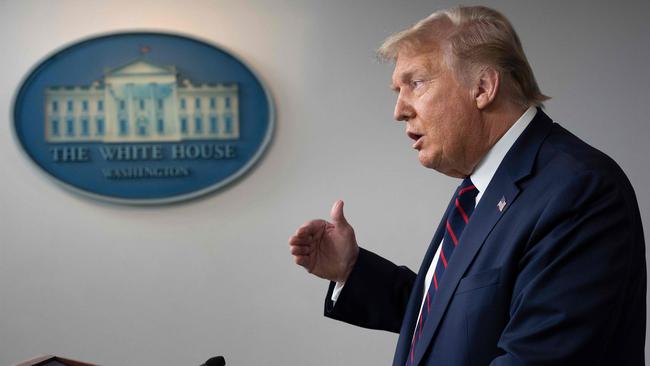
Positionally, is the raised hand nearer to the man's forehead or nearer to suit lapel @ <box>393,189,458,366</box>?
suit lapel @ <box>393,189,458,366</box>

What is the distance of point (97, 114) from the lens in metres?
3.20

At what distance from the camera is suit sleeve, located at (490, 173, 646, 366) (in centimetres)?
117

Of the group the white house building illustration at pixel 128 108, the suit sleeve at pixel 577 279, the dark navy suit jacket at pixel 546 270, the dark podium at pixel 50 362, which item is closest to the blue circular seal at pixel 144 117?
the white house building illustration at pixel 128 108

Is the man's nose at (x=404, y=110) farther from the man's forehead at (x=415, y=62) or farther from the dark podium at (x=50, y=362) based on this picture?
the dark podium at (x=50, y=362)

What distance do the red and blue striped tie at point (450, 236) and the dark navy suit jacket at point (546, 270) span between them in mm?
81

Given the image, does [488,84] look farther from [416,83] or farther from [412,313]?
[412,313]

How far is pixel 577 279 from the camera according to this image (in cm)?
118

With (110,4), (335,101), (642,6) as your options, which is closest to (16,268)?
(110,4)

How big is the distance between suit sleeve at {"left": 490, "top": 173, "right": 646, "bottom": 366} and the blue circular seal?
206cm

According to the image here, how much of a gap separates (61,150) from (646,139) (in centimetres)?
254

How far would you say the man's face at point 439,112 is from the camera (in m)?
1.48

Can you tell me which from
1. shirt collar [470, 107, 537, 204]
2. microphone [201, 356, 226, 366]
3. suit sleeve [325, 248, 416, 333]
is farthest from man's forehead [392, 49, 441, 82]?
microphone [201, 356, 226, 366]

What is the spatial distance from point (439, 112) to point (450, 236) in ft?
0.83

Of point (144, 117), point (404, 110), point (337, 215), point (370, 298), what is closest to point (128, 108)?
point (144, 117)
